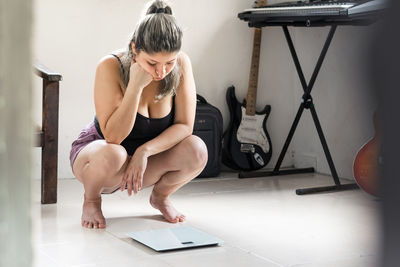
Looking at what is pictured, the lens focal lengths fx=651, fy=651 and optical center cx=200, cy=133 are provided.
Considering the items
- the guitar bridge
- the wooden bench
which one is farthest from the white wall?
the wooden bench

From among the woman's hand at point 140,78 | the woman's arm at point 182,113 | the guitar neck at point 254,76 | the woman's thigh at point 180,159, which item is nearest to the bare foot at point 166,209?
the woman's thigh at point 180,159

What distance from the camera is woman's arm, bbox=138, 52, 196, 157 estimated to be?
8.88ft

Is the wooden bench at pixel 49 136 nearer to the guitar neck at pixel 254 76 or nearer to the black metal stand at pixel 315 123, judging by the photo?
the black metal stand at pixel 315 123

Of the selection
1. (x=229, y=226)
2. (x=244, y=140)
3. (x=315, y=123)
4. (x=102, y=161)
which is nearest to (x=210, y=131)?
(x=244, y=140)

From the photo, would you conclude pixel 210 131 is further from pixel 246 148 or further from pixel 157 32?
pixel 157 32

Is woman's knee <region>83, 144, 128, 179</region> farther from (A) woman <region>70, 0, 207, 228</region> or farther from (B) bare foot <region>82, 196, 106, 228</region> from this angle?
(B) bare foot <region>82, 196, 106, 228</region>

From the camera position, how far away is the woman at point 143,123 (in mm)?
2547

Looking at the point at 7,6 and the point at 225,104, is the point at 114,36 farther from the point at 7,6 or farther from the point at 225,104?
the point at 7,6

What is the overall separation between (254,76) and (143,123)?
1.86m

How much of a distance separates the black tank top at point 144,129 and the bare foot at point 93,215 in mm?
265

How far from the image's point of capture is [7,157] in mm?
219

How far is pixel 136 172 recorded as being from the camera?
2.59 m

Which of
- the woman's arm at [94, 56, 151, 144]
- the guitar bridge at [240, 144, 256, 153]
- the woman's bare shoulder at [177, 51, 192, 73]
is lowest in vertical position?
the guitar bridge at [240, 144, 256, 153]

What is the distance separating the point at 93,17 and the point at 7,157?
12.9 feet
